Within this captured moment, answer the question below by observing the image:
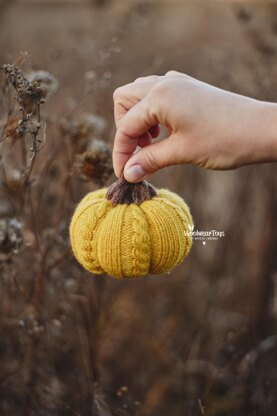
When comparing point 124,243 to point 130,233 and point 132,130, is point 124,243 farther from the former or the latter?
point 132,130

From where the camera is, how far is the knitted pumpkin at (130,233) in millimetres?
1239

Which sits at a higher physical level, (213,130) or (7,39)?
(7,39)

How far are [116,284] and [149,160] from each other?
6.42ft

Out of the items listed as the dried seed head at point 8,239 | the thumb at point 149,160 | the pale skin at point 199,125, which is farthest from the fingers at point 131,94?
the dried seed head at point 8,239

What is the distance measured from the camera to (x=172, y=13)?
679 centimetres

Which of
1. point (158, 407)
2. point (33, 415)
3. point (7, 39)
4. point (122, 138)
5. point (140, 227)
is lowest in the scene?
point (158, 407)

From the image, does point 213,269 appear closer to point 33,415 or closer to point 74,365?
point 74,365

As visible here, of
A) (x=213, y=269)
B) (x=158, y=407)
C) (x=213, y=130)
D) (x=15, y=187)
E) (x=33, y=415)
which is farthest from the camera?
(x=213, y=269)

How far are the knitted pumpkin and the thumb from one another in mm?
52

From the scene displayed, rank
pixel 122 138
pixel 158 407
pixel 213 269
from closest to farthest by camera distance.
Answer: pixel 122 138, pixel 158 407, pixel 213 269

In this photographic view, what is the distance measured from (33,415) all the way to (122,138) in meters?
1.22

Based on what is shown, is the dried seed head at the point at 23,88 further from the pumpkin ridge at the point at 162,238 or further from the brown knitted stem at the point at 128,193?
the pumpkin ridge at the point at 162,238

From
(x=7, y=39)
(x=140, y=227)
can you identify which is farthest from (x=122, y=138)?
(x=7, y=39)

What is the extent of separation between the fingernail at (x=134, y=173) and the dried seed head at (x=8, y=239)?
1.97ft
